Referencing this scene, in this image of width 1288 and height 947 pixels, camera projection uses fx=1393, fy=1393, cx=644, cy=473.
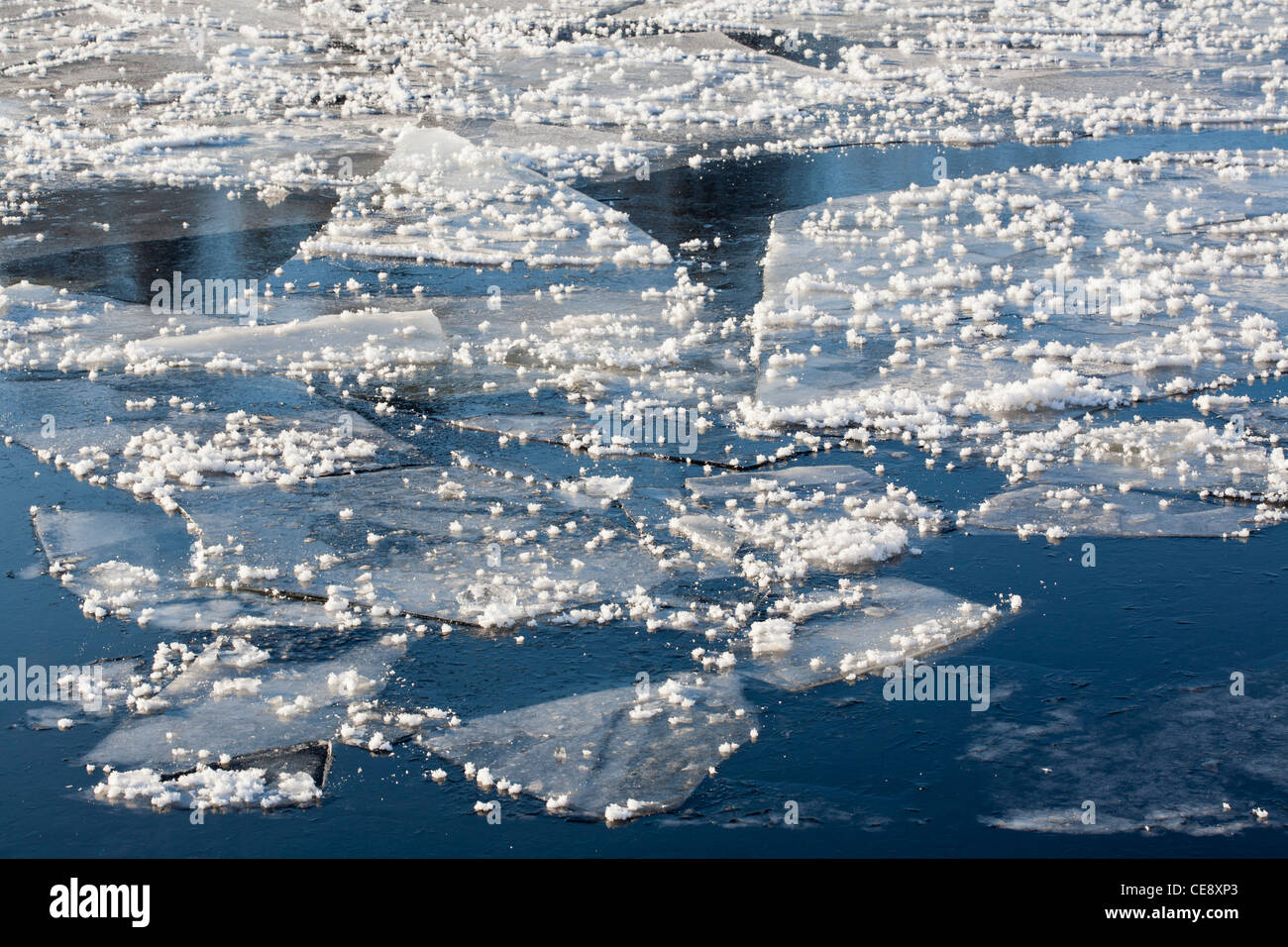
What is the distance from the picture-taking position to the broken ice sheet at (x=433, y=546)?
4.95m

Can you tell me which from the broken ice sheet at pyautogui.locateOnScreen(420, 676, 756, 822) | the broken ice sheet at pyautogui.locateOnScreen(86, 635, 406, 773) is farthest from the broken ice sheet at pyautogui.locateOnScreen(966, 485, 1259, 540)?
the broken ice sheet at pyautogui.locateOnScreen(86, 635, 406, 773)

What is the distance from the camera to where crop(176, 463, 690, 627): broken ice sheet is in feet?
16.2

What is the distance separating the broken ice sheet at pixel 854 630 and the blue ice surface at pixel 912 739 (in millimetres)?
82

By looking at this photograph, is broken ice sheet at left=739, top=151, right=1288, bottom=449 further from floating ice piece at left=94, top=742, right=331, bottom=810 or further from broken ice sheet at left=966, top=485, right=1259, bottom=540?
floating ice piece at left=94, top=742, right=331, bottom=810

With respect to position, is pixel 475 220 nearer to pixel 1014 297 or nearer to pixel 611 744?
pixel 1014 297

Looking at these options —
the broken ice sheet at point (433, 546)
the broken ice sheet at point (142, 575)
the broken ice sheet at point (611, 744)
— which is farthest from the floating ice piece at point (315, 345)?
the broken ice sheet at point (611, 744)

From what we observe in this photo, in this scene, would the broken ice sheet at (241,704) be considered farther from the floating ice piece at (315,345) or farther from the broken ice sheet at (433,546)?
the floating ice piece at (315,345)

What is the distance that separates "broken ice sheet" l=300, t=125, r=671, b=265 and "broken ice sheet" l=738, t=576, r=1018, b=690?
4.16 m

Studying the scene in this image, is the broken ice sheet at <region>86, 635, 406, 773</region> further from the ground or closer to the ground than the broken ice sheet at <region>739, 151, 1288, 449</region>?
closer to the ground

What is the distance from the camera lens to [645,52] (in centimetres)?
1509

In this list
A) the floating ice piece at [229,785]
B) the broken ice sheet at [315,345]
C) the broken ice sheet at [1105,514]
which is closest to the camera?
the floating ice piece at [229,785]

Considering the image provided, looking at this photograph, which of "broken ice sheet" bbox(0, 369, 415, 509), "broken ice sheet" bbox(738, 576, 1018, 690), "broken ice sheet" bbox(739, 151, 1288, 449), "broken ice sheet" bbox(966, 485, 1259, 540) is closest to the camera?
"broken ice sheet" bbox(738, 576, 1018, 690)

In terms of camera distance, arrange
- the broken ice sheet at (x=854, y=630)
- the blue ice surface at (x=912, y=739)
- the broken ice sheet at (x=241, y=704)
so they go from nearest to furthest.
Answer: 1. the blue ice surface at (x=912, y=739)
2. the broken ice sheet at (x=241, y=704)
3. the broken ice sheet at (x=854, y=630)

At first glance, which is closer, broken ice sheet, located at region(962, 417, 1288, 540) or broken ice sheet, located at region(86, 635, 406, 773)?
broken ice sheet, located at region(86, 635, 406, 773)
